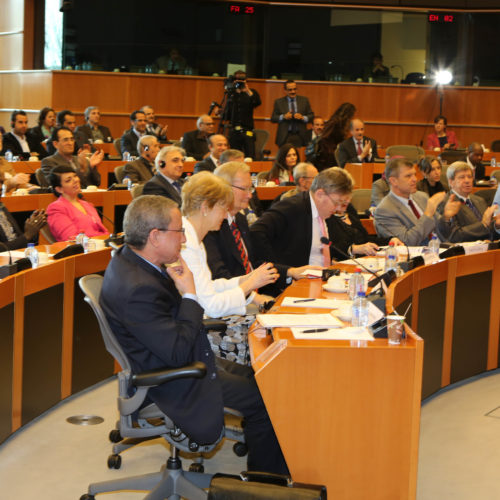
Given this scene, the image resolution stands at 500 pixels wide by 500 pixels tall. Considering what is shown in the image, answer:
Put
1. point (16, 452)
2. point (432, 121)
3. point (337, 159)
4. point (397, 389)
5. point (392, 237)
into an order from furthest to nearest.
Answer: point (432, 121), point (337, 159), point (392, 237), point (16, 452), point (397, 389)

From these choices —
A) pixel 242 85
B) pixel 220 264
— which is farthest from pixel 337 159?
pixel 220 264

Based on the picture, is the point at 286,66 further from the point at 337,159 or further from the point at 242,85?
the point at 337,159

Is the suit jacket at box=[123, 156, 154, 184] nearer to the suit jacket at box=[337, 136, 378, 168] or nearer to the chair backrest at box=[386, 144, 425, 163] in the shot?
the suit jacket at box=[337, 136, 378, 168]

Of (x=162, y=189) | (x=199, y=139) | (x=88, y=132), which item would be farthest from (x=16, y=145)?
(x=162, y=189)

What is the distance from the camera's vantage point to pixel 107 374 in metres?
4.65

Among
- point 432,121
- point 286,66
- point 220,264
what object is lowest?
point 220,264

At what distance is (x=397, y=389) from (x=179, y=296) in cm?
89

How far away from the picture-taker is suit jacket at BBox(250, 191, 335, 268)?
4.69 m

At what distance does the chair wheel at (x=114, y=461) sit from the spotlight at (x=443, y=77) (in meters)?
11.6

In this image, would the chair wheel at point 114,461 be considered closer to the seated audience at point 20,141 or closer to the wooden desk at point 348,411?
the wooden desk at point 348,411

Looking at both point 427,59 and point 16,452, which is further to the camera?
point 427,59

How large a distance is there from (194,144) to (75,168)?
300 centimetres

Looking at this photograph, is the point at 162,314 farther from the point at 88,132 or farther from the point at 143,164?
the point at 88,132

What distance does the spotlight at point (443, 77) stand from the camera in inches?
546
